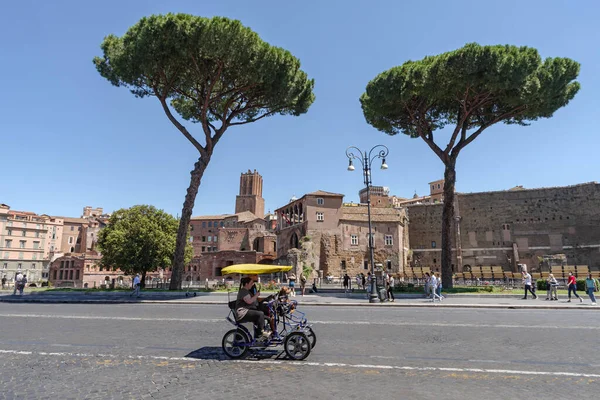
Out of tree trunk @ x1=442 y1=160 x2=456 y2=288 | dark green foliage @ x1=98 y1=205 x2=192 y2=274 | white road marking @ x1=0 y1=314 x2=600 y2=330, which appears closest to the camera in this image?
white road marking @ x1=0 y1=314 x2=600 y2=330

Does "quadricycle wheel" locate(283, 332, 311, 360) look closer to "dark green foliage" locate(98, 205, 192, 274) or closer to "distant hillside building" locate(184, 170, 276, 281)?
"dark green foliage" locate(98, 205, 192, 274)

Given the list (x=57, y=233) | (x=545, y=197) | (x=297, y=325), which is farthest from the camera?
(x=57, y=233)

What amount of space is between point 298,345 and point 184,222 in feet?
54.3

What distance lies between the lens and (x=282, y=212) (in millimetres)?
54750

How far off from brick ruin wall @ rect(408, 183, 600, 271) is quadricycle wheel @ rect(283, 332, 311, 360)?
50013 mm

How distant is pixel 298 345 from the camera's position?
6.38 m

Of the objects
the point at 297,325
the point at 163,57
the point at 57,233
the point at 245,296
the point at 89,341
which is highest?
the point at 163,57

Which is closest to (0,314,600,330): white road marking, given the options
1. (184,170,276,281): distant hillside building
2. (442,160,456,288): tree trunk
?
(442,160,456,288): tree trunk

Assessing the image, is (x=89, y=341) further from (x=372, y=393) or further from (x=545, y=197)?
(x=545, y=197)

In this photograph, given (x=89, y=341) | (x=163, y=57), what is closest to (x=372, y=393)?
(x=89, y=341)

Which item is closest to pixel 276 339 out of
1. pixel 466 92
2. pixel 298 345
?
pixel 298 345

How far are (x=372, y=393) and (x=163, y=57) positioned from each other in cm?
2087

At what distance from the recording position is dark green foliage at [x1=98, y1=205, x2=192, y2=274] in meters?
32.2

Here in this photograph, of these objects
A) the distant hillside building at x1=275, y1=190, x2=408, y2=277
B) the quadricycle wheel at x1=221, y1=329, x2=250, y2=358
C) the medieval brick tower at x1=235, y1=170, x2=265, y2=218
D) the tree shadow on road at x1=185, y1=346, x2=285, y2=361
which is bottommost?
the tree shadow on road at x1=185, y1=346, x2=285, y2=361
